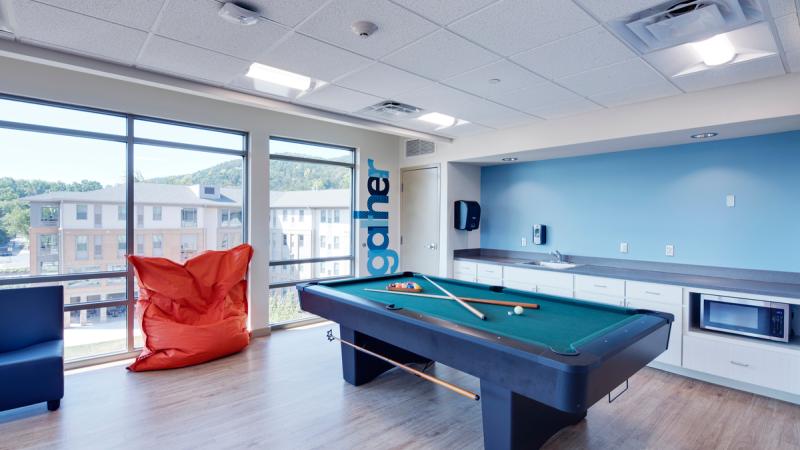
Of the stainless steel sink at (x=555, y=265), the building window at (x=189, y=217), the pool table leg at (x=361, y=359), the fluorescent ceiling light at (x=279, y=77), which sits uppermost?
the fluorescent ceiling light at (x=279, y=77)

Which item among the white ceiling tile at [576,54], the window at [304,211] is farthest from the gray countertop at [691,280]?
the window at [304,211]

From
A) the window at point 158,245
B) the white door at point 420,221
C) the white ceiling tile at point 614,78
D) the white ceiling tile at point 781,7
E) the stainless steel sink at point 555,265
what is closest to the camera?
the white ceiling tile at point 781,7

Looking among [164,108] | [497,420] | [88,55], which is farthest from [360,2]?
[164,108]

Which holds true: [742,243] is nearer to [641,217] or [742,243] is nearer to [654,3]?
[641,217]

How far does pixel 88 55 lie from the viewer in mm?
2885

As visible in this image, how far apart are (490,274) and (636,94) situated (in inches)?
104

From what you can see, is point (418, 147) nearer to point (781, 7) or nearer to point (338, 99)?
point (338, 99)

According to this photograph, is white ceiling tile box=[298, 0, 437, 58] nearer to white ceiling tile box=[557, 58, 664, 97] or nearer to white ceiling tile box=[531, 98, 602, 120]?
white ceiling tile box=[557, 58, 664, 97]

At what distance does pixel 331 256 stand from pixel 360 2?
156 inches

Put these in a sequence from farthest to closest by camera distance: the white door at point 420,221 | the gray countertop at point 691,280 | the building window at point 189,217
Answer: the white door at point 420,221
the building window at point 189,217
the gray countertop at point 691,280

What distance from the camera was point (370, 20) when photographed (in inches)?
92.5

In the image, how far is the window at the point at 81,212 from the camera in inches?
150

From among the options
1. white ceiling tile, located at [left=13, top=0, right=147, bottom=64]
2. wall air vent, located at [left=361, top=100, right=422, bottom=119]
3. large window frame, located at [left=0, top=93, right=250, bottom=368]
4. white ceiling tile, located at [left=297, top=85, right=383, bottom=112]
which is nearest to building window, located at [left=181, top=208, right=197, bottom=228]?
large window frame, located at [left=0, top=93, right=250, bottom=368]

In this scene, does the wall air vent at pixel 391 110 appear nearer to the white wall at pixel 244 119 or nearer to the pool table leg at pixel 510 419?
the white wall at pixel 244 119
